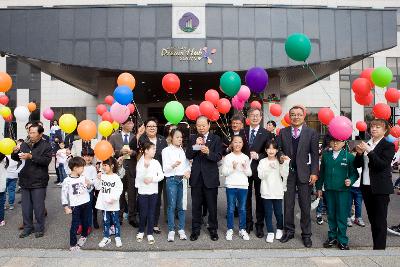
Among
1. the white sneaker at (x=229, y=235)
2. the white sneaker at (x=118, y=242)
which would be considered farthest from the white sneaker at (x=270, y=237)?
the white sneaker at (x=118, y=242)

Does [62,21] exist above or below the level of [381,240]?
above

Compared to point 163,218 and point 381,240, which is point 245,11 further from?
point 381,240

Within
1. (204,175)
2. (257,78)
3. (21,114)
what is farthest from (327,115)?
(21,114)

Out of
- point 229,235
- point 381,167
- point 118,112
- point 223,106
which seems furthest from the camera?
point 223,106

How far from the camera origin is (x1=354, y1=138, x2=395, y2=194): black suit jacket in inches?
172

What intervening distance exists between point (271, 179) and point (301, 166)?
1.72 feet

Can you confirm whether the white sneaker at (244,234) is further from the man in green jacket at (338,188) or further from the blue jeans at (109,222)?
the blue jeans at (109,222)

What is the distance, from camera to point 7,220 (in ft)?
21.7

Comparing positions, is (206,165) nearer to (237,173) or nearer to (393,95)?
(237,173)

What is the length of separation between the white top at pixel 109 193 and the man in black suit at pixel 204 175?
1.20 m

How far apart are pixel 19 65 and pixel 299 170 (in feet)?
116

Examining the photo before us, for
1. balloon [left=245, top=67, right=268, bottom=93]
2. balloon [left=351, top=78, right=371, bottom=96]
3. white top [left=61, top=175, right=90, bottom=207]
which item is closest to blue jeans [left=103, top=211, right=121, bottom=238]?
white top [left=61, top=175, right=90, bottom=207]

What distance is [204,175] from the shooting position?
17.5 feet

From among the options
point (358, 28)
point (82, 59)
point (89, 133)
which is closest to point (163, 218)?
point (89, 133)
